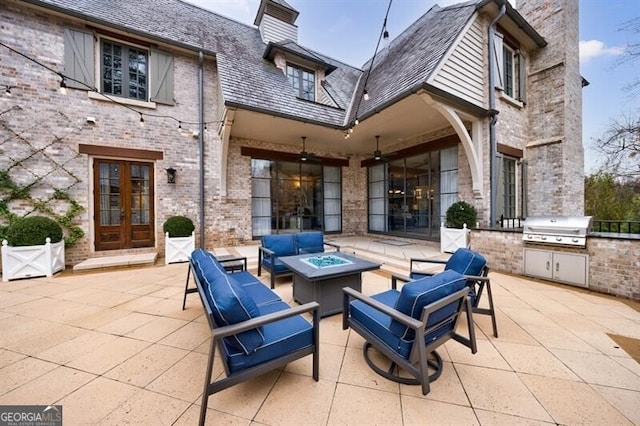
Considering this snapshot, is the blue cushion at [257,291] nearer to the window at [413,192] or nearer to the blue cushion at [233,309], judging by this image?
the blue cushion at [233,309]

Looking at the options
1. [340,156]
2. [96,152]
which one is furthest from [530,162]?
[96,152]

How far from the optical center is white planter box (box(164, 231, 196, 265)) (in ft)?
17.8

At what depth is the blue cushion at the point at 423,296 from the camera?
5.51 ft

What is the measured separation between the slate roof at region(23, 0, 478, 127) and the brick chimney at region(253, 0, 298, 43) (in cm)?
62

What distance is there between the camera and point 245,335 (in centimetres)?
162

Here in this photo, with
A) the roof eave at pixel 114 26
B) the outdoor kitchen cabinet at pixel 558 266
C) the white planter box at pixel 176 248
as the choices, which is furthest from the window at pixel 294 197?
the outdoor kitchen cabinet at pixel 558 266

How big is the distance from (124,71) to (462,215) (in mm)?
8893

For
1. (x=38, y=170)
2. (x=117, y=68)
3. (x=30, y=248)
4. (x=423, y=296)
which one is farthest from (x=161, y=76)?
(x=423, y=296)

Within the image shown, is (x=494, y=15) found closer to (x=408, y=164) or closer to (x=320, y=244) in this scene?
(x=408, y=164)

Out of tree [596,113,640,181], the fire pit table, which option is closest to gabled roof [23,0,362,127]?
the fire pit table

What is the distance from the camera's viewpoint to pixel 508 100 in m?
6.13

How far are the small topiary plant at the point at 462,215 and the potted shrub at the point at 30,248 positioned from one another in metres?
8.51

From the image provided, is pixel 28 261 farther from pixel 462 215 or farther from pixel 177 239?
pixel 462 215

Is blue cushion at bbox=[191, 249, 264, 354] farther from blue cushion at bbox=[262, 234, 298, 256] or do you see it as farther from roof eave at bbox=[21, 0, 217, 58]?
roof eave at bbox=[21, 0, 217, 58]
